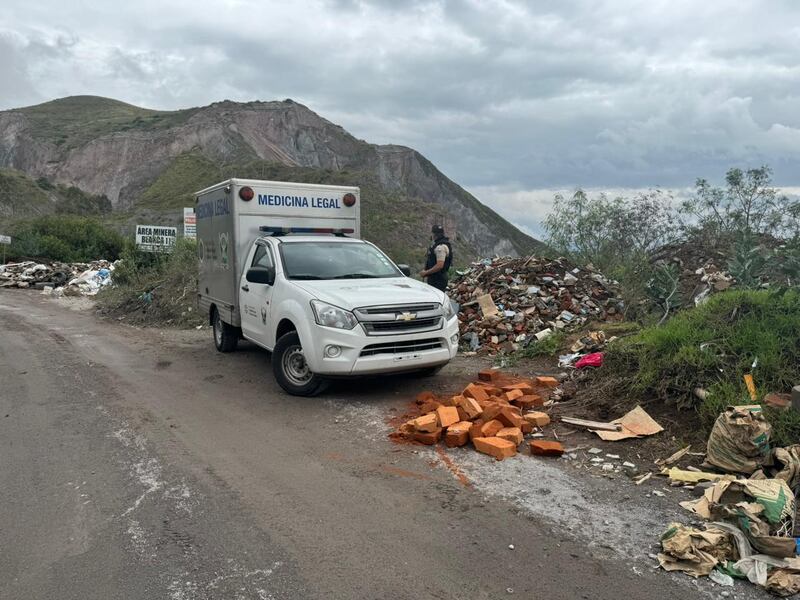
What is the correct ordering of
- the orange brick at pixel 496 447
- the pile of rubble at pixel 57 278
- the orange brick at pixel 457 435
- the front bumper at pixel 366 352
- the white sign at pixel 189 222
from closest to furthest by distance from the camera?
1. the orange brick at pixel 496 447
2. the orange brick at pixel 457 435
3. the front bumper at pixel 366 352
4. the white sign at pixel 189 222
5. the pile of rubble at pixel 57 278

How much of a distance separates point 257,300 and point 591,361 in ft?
13.8

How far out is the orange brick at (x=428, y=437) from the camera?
5.32 meters

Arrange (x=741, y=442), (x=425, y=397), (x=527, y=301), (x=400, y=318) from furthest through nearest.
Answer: (x=527, y=301) → (x=425, y=397) → (x=400, y=318) → (x=741, y=442)

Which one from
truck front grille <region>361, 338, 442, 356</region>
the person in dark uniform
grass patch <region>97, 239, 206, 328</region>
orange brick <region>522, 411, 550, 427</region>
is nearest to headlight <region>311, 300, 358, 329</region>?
truck front grille <region>361, 338, 442, 356</region>

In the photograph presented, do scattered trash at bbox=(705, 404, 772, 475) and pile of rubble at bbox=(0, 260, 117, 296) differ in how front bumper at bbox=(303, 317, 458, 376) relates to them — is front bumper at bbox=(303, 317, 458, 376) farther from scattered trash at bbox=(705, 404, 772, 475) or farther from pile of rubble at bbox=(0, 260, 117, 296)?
pile of rubble at bbox=(0, 260, 117, 296)


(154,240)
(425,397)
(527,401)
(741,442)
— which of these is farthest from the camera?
(154,240)

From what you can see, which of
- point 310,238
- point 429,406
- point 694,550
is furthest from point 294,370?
point 694,550

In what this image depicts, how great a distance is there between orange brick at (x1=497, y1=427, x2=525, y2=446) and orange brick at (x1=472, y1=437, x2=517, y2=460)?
0.10 m

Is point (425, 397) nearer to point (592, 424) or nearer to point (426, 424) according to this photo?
point (426, 424)

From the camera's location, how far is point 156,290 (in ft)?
53.6

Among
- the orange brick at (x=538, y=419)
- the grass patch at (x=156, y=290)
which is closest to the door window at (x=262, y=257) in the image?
the orange brick at (x=538, y=419)

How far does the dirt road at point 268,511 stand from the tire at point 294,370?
153mm

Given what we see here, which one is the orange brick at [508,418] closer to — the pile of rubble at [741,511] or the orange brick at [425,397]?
the orange brick at [425,397]

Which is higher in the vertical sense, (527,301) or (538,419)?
(527,301)
